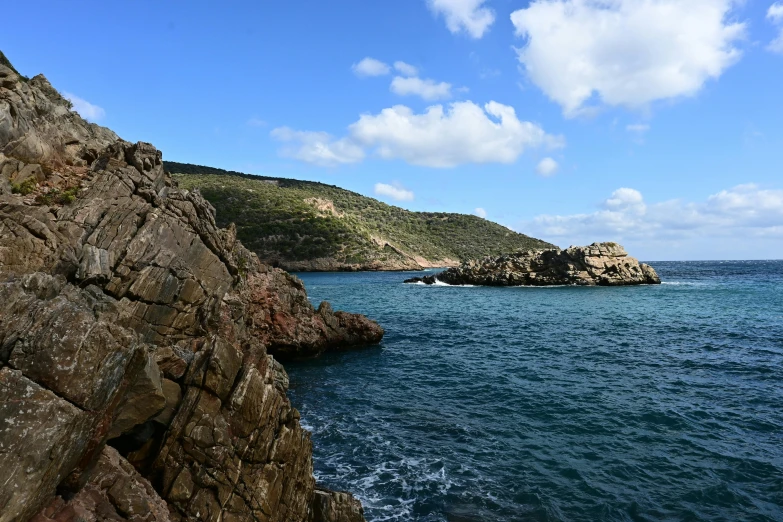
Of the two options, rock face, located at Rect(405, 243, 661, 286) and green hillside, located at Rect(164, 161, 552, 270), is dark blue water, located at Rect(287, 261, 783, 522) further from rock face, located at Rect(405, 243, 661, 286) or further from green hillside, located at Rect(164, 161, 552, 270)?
green hillside, located at Rect(164, 161, 552, 270)

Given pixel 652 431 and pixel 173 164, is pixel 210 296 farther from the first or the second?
pixel 173 164

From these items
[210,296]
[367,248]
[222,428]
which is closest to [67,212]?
[210,296]

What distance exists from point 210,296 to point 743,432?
21160mm

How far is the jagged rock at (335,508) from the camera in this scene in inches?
422

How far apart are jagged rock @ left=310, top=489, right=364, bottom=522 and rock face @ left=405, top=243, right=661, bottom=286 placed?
255 ft

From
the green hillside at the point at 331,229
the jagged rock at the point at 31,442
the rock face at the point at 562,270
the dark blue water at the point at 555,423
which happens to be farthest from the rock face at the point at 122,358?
the green hillside at the point at 331,229

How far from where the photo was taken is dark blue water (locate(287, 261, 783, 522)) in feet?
40.6

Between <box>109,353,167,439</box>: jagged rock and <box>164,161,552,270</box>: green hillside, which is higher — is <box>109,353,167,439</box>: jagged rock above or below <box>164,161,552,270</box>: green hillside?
below

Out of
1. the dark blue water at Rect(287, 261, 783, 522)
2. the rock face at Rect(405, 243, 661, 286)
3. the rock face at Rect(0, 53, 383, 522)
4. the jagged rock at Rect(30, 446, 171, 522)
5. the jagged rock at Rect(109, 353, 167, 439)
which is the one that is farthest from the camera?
the rock face at Rect(405, 243, 661, 286)

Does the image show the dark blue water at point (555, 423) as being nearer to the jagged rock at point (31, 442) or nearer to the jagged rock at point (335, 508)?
the jagged rock at point (335, 508)

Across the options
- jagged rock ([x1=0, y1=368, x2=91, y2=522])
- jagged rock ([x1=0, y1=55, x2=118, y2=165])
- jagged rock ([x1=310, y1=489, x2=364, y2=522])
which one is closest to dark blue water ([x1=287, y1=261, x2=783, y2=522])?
jagged rock ([x1=310, y1=489, x2=364, y2=522])

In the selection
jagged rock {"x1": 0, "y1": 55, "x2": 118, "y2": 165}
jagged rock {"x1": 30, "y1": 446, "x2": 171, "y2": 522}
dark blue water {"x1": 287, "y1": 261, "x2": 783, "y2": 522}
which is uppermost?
jagged rock {"x1": 0, "y1": 55, "x2": 118, "y2": 165}

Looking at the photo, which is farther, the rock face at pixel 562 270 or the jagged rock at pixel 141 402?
the rock face at pixel 562 270

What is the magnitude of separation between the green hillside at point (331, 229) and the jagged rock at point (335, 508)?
346ft
